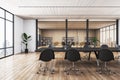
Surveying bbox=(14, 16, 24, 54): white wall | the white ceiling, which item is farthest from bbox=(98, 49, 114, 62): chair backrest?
bbox=(14, 16, 24, 54): white wall

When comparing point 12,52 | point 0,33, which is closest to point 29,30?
point 12,52

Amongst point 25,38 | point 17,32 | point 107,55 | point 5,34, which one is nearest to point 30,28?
point 25,38

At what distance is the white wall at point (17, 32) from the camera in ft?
37.9

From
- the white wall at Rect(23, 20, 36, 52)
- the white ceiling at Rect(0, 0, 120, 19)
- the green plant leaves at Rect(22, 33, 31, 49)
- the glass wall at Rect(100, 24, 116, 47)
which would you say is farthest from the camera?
the glass wall at Rect(100, 24, 116, 47)

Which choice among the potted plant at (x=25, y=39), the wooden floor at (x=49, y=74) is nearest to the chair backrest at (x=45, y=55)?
the wooden floor at (x=49, y=74)

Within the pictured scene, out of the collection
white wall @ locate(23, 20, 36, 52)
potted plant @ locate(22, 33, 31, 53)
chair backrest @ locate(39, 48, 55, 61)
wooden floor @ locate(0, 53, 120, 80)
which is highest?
white wall @ locate(23, 20, 36, 52)

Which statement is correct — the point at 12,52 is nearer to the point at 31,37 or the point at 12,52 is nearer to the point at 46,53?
the point at 31,37

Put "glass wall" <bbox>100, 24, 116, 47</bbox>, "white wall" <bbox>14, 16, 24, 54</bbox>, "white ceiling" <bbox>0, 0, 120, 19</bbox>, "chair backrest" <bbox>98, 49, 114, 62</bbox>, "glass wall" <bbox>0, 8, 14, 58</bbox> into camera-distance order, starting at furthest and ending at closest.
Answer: "glass wall" <bbox>100, 24, 116, 47</bbox> < "white wall" <bbox>14, 16, 24, 54</bbox> < "glass wall" <bbox>0, 8, 14, 58</bbox> < "white ceiling" <bbox>0, 0, 120, 19</bbox> < "chair backrest" <bbox>98, 49, 114, 62</bbox>

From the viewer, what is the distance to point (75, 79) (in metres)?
4.34

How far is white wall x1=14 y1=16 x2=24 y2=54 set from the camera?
1155 centimetres

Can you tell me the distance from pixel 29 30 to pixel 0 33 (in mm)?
4339

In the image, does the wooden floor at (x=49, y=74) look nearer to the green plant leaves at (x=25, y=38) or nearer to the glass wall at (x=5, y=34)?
the glass wall at (x=5, y=34)

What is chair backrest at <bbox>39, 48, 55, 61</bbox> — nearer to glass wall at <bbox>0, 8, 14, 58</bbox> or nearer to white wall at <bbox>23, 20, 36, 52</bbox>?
glass wall at <bbox>0, 8, 14, 58</bbox>

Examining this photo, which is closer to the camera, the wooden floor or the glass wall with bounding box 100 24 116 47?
the wooden floor
